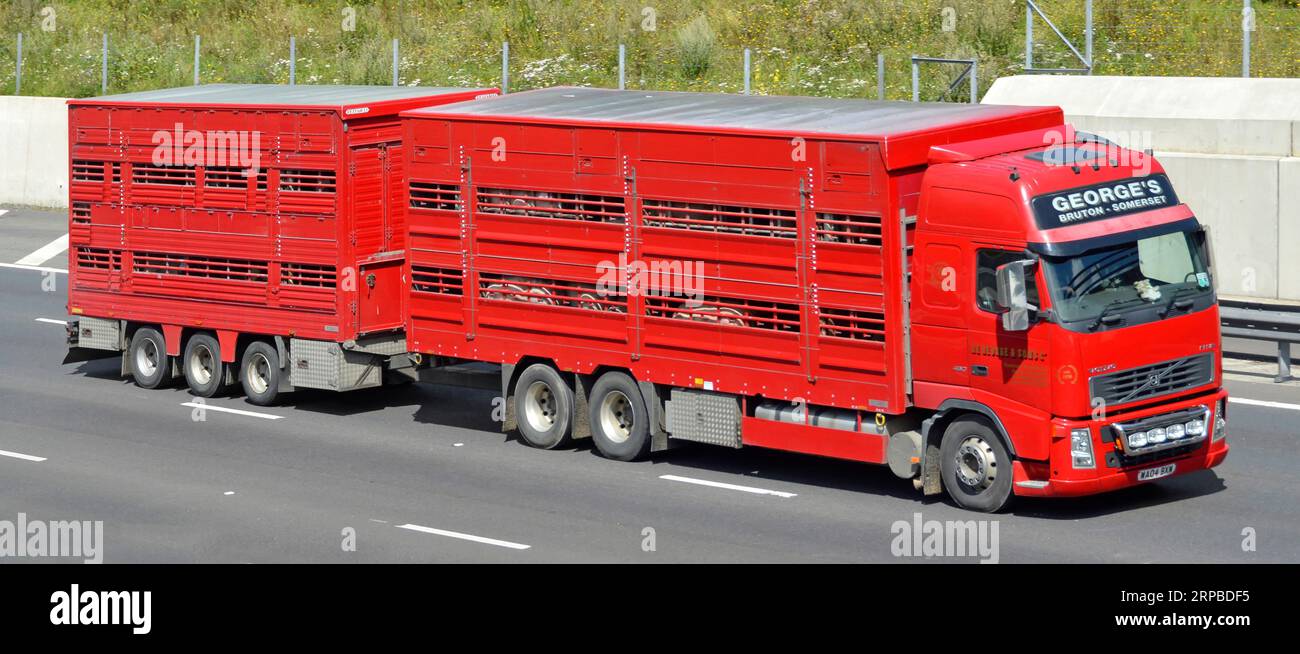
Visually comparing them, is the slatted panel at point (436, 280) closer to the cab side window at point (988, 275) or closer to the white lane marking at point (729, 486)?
the white lane marking at point (729, 486)

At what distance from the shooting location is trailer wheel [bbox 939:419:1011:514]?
14.1m

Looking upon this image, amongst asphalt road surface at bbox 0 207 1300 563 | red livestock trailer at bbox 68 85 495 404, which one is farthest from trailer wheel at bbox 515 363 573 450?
red livestock trailer at bbox 68 85 495 404

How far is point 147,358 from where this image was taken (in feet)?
69.2

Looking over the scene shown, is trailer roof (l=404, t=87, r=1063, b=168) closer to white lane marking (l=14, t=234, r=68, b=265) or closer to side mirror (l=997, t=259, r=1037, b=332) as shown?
side mirror (l=997, t=259, r=1037, b=332)

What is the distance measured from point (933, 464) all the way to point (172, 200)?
9.70 meters

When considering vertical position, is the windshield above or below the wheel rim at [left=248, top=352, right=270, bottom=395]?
above

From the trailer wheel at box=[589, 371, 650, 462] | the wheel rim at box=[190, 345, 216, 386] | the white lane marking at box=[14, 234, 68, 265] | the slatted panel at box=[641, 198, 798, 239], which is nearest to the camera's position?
the slatted panel at box=[641, 198, 798, 239]

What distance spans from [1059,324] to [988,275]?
73cm

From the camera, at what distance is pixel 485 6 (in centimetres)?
4234

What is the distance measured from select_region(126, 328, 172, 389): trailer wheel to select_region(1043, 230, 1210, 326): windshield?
441 inches

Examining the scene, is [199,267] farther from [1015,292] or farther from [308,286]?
[1015,292]

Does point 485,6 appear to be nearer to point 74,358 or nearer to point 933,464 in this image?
point 74,358

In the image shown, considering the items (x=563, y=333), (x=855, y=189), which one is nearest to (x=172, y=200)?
(x=563, y=333)
